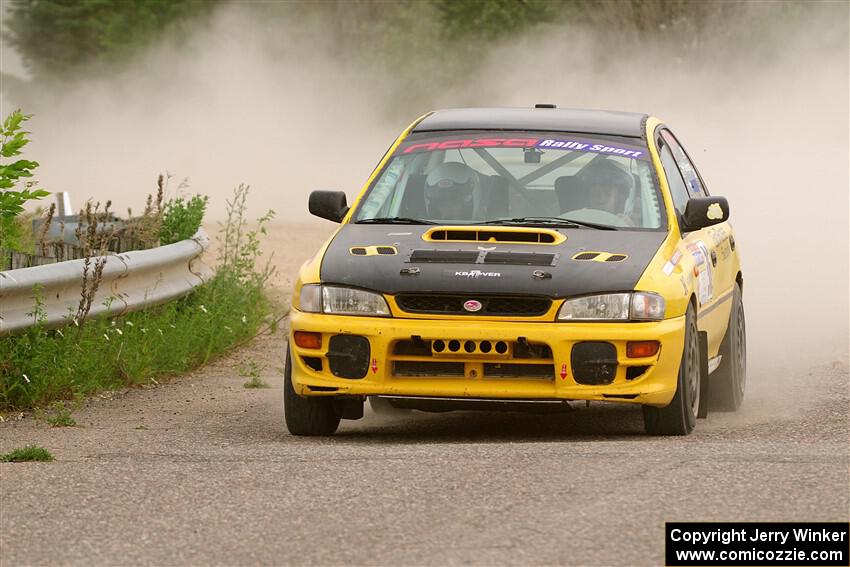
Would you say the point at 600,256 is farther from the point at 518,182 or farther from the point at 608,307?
the point at 518,182

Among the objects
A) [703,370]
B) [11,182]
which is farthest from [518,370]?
[11,182]

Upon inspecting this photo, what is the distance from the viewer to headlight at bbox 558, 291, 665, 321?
8.23m

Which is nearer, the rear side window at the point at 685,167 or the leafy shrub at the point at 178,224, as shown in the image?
the rear side window at the point at 685,167

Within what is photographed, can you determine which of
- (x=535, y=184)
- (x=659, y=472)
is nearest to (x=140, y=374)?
(x=535, y=184)

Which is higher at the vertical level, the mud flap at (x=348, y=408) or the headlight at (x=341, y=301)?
the headlight at (x=341, y=301)

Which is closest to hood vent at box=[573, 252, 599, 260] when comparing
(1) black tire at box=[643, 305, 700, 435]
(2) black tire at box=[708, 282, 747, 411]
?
(1) black tire at box=[643, 305, 700, 435]

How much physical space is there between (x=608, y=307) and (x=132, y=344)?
378cm

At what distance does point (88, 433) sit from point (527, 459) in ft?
8.37

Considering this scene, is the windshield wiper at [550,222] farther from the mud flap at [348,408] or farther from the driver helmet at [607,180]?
the mud flap at [348,408]

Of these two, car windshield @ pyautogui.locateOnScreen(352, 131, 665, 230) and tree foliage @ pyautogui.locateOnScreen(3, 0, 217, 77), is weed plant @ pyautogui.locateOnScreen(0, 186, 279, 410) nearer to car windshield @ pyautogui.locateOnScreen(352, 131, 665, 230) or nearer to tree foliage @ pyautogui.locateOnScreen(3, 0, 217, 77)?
car windshield @ pyautogui.locateOnScreen(352, 131, 665, 230)

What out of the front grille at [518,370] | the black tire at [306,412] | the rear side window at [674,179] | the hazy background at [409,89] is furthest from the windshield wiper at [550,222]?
the hazy background at [409,89]

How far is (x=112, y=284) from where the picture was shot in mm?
10930

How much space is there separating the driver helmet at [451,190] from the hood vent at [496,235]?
47 centimetres

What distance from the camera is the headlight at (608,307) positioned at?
823cm
